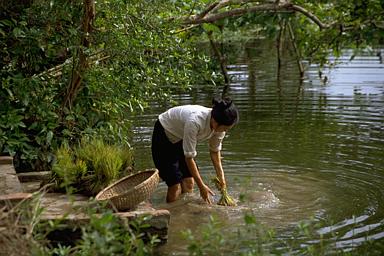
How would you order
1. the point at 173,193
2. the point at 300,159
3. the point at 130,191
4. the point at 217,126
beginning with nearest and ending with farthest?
the point at 130,191 < the point at 217,126 < the point at 173,193 < the point at 300,159

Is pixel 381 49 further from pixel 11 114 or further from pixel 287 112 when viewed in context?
pixel 11 114

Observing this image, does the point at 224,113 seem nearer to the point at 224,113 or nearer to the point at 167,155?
the point at 224,113

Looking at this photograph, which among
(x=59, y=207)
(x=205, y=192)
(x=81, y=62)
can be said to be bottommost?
(x=205, y=192)

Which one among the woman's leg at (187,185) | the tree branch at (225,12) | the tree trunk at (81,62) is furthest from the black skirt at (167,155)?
the tree branch at (225,12)

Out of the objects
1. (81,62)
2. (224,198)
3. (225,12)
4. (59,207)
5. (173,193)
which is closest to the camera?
(59,207)

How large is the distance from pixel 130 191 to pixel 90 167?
986mm

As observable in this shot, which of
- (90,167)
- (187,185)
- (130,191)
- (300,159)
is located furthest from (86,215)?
(300,159)

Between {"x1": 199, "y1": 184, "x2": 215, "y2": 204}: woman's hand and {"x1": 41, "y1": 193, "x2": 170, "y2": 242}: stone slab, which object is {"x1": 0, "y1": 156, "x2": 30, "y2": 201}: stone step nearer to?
{"x1": 41, "y1": 193, "x2": 170, "y2": 242}: stone slab

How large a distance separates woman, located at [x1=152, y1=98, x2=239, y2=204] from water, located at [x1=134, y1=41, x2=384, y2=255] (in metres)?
0.25

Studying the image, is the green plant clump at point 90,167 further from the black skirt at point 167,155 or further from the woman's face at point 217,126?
the woman's face at point 217,126

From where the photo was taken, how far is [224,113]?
21.8 ft

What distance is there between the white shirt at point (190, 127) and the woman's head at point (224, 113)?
21 centimetres

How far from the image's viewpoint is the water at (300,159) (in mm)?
7012

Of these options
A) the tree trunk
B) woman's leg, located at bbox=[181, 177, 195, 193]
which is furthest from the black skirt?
the tree trunk
